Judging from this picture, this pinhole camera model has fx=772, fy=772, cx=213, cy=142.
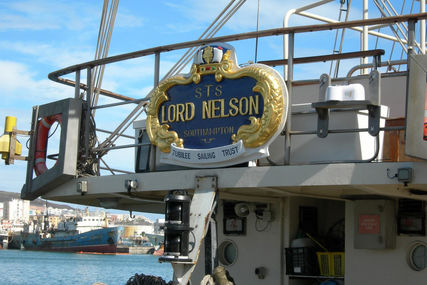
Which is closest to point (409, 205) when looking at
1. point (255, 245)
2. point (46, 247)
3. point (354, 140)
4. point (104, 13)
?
point (354, 140)

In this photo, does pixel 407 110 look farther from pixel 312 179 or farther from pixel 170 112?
pixel 170 112

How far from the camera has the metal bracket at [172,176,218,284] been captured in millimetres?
9898

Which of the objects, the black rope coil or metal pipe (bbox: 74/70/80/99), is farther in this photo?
metal pipe (bbox: 74/70/80/99)

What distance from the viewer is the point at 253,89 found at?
10273mm

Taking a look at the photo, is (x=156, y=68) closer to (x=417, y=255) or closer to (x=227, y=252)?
(x=227, y=252)

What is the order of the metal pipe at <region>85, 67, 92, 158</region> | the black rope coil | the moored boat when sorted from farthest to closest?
the moored boat
the metal pipe at <region>85, 67, 92, 158</region>
the black rope coil

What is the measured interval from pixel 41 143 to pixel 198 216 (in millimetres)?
4081

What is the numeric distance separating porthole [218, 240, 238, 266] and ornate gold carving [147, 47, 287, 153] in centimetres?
209

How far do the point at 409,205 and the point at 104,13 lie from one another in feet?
21.2

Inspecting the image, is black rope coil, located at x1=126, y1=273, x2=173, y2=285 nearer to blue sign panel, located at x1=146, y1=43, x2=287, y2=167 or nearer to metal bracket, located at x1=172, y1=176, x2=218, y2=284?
metal bracket, located at x1=172, y1=176, x2=218, y2=284

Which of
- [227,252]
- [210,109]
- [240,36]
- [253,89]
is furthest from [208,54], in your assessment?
[227,252]

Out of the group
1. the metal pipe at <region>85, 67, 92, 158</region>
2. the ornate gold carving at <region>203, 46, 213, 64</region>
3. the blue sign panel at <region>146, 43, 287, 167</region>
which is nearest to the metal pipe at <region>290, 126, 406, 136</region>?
the blue sign panel at <region>146, 43, 287, 167</region>

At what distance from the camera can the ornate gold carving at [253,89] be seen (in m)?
9.99

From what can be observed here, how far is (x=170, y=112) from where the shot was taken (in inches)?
442
